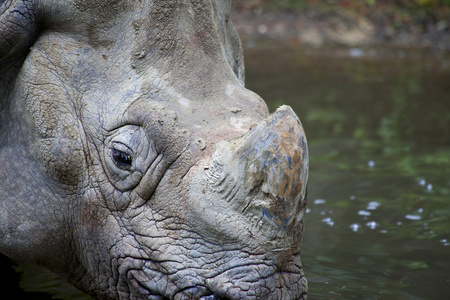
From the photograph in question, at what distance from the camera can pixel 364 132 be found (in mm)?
7230

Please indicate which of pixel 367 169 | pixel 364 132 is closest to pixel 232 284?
pixel 367 169

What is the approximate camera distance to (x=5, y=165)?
3416 mm

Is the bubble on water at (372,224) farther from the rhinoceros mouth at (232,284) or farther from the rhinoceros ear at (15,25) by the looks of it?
the rhinoceros ear at (15,25)

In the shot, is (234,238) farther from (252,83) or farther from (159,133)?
(252,83)

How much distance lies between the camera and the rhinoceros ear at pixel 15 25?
327cm

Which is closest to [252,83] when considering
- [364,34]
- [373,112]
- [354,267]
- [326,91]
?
[326,91]

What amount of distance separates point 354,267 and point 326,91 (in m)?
4.42

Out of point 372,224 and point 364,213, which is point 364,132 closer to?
point 364,213

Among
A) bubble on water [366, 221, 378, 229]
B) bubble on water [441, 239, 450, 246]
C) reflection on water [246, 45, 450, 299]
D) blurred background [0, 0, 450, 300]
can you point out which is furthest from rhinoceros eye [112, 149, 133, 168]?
bubble on water [441, 239, 450, 246]

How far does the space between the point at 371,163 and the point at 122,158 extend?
3.76m

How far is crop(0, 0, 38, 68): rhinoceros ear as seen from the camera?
129 inches

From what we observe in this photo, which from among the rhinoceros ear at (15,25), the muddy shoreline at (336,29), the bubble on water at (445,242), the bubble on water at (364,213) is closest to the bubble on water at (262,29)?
the muddy shoreline at (336,29)

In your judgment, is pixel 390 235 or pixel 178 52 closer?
pixel 178 52

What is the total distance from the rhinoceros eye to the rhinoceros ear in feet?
2.50
